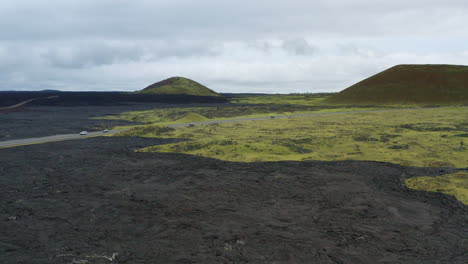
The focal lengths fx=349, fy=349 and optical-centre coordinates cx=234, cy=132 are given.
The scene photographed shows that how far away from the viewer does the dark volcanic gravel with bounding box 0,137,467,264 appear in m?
20.9

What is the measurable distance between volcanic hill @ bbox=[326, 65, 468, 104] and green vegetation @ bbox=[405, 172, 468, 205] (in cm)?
14636

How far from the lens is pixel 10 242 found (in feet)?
74.0

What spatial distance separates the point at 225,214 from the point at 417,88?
18158 cm

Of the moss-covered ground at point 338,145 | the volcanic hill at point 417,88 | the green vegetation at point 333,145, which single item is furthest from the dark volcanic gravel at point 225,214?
the volcanic hill at point 417,88

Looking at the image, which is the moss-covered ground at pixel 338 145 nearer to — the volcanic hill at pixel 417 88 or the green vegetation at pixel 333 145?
the green vegetation at pixel 333 145

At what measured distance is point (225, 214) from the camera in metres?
27.2

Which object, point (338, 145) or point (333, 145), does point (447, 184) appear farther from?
point (333, 145)

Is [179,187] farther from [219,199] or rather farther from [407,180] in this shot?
[407,180]

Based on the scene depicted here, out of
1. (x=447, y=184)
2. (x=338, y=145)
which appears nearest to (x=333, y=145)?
(x=338, y=145)

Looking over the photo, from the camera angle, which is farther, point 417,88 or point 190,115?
point 417,88

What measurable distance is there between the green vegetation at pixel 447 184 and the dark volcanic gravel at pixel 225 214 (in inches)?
53.1

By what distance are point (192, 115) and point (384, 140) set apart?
55.6 m

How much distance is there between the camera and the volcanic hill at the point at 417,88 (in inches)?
6629

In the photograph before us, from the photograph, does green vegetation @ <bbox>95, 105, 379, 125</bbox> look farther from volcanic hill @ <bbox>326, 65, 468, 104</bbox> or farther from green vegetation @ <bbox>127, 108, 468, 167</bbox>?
volcanic hill @ <bbox>326, 65, 468, 104</bbox>
